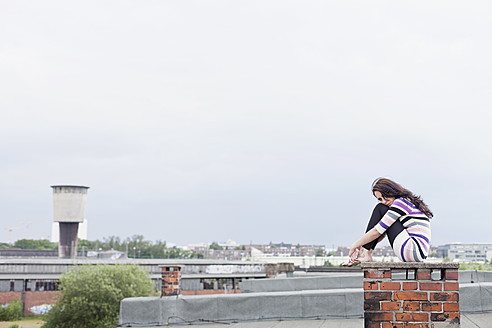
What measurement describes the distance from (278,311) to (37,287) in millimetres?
46227

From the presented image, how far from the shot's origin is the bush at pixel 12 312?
4325cm

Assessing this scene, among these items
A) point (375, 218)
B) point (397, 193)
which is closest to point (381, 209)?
point (375, 218)

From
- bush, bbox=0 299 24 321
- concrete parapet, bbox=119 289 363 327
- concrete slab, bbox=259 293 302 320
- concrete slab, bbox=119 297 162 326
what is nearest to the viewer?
concrete parapet, bbox=119 289 363 327

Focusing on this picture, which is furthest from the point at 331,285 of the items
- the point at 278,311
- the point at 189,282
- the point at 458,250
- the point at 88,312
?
the point at 458,250

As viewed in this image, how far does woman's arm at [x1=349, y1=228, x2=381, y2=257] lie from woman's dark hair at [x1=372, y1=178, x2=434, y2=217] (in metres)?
0.38

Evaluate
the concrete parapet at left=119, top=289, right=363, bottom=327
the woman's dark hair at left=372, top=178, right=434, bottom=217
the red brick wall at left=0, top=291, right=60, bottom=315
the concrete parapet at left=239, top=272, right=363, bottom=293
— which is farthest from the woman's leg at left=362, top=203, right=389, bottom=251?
the red brick wall at left=0, top=291, right=60, bottom=315

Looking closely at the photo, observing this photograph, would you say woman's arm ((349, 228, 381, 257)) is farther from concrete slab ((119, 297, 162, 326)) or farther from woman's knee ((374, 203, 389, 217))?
concrete slab ((119, 297, 162, 326))

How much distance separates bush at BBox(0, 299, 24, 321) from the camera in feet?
142

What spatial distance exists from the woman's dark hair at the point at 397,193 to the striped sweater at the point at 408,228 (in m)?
0.05

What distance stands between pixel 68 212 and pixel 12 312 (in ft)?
132

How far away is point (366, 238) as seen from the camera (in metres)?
5.47

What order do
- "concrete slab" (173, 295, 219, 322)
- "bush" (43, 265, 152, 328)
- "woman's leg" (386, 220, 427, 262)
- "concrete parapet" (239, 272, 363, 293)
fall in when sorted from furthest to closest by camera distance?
"bush" (43, 265, 152, 328)
"concrete parapet" (239, 272, 363, 293)
"concrete slab" (173, 295, 219, 322)
"woman's leg" (386, 220, 427, 262)

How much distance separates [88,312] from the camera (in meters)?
24.1

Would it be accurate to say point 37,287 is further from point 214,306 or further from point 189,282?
point 214,306
